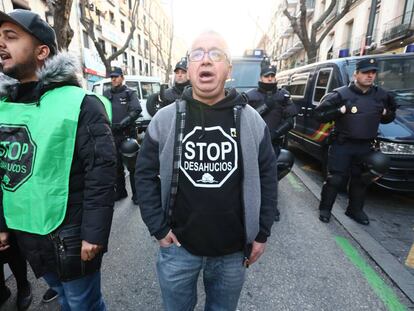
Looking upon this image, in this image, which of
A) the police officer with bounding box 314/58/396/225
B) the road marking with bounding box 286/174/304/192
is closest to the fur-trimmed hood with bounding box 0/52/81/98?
the police officer with bounding box 314/58/396/225

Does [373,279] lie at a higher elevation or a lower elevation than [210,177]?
lower

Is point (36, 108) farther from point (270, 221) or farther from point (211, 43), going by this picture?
point (270, 221)

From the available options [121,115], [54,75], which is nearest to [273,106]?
[121,115]

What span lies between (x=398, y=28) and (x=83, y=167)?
18.8 metres

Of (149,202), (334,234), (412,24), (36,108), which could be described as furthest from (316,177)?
(412,24)

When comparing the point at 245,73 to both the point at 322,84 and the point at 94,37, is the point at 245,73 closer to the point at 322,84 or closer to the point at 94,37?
the point at 322,84

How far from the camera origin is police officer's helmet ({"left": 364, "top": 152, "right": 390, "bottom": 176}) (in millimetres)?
3189

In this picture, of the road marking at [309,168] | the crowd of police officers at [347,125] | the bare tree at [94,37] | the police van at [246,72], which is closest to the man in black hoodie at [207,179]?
the crowd of police officers at [347,125]

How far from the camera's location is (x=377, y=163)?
3.20 meters

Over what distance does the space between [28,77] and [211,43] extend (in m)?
1.01

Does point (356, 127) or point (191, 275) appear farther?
point (356, 127)

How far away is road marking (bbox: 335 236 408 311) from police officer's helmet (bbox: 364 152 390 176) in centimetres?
91

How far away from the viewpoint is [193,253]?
147cm

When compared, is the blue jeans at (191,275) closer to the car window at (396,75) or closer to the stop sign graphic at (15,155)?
the stop sign graphic at (15,155)
